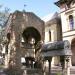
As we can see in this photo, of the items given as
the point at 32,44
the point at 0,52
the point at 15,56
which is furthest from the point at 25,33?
the point at 0,52

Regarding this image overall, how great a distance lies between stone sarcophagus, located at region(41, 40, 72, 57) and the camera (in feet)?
54.1

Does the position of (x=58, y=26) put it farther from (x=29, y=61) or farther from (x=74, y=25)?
(x=29, y=61)

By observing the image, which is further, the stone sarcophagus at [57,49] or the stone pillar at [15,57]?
the stone pillar at [15,57]

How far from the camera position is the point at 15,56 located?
20.2 m

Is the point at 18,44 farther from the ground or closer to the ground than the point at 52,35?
closer to the ground

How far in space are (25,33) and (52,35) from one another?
24.9 metres

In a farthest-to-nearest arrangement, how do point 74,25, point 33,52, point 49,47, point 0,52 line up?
1. point 74,25
2. point 0,52
3. point 33,52
4. point 49,47

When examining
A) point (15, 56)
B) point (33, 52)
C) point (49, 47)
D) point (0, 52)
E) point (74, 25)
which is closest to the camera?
point (49, 47)

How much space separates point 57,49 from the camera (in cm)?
1744

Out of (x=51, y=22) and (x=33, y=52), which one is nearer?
(x=33, y=52)

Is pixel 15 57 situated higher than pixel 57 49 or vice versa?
pixel 57 49

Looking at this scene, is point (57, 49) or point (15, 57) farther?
point (15, 57)

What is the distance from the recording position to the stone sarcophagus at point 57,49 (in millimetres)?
16484

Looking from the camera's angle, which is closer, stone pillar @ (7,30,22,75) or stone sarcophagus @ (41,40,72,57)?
stone sarcophagus @ (41,40,72,57)
